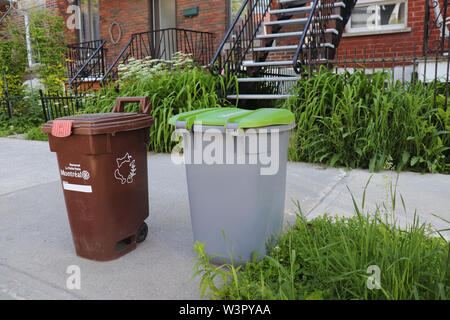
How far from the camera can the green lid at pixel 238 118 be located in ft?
6.43

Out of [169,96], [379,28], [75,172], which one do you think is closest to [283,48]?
[169,96]

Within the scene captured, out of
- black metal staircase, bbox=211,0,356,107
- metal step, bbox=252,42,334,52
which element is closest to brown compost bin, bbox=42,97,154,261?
black metal staircase, bbox=211,0,356,107

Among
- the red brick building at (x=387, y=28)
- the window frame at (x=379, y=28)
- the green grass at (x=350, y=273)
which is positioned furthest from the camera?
the window frame at (x=379, y=28)

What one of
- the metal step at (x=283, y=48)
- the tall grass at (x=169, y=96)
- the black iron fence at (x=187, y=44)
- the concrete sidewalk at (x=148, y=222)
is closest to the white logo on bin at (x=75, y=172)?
the concrete sidewalk at (x=148, y=222)

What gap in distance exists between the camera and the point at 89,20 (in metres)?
12.5

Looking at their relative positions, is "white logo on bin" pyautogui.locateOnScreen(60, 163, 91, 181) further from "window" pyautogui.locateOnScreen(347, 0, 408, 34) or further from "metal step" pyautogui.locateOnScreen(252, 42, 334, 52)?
"window" pyautogui.locateOnScreen(347, 0, 408, 34)

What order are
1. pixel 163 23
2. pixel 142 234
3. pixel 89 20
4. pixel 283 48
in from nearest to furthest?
pixel 142 234 < pixel 283 48 < pixel 163 23 < pixel 89 20

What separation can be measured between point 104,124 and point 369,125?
304cm

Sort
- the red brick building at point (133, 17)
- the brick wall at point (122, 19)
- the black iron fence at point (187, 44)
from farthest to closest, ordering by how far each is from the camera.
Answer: the brick wall at point (122, 19), the red brick building at point (133, 17), the black iron fence at point (187, 44)

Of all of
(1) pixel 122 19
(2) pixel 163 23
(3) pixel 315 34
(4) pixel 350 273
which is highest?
(1) pixel 122 19

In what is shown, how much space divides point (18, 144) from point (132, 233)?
18.9ft

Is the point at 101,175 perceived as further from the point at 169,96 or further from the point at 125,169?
the point at 169,96

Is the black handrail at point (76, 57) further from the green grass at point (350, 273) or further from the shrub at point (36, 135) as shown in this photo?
the green grass at point (350, 273)
